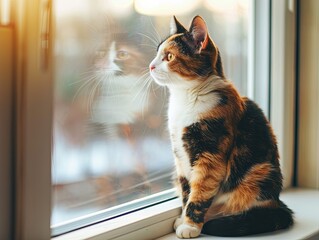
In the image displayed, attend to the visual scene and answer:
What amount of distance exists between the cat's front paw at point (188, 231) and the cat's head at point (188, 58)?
0.30 meters

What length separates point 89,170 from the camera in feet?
3.52

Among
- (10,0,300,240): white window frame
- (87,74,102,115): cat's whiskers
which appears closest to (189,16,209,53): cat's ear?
(87,74,102,115): cat's whiskers

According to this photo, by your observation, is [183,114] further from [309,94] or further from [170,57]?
[309,94]

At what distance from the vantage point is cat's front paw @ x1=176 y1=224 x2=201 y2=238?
42.9 inches

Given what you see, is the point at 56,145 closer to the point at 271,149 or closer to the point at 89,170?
the point at 89,170

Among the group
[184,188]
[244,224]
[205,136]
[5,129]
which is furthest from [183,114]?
[5,129]

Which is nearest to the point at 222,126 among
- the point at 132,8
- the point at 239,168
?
the point at 239,168

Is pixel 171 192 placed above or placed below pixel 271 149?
below

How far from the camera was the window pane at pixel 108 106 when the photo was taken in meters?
1.01

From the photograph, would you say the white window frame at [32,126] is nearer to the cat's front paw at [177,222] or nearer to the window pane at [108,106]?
the window pane at [108,106]

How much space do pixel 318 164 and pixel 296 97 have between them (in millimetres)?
212

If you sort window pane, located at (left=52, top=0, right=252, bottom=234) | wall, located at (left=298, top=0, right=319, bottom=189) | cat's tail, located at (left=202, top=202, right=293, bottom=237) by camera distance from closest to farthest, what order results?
window pane, located at (left=52, top=0, right=252, bottom=234) → cat's tail, located at (left=202, top=202, right=293, bottom=237) → wall, located at (left=298, top=0, right=319, bottom=189)

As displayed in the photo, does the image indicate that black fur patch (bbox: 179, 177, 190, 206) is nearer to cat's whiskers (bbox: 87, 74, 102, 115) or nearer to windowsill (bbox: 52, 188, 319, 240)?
windowsill (bbox: 52, 188, 319, 240)

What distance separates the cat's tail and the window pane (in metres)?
0.20
